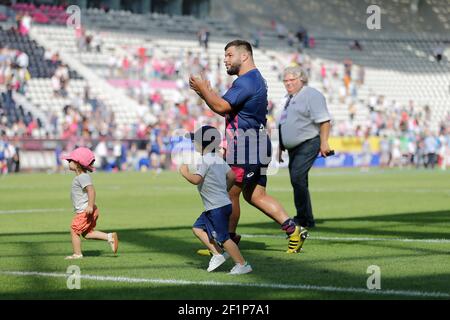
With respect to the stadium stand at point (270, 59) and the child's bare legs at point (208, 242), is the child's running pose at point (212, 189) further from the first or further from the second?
the stadium stand at point (270, 59)

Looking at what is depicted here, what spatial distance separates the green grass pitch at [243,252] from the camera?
834 centimetres

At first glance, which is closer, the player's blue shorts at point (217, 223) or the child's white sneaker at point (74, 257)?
the player's blue shorts at point (217, 223)

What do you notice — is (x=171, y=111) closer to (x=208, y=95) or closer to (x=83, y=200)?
(x=83, y=200)

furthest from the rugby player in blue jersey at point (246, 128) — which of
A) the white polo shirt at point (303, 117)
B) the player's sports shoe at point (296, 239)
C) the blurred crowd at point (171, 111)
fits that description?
the blurred crowd at point (171, 111)

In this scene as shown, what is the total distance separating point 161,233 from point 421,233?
10.6ft

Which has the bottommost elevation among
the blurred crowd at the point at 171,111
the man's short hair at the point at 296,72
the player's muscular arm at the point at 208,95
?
the blurred crowd at the point at 171,111

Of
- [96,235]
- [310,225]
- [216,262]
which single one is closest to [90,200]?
[96,235]

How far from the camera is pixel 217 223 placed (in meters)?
9.77

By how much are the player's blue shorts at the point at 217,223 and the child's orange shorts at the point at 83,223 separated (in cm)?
145

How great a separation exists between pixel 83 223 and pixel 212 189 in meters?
1.73

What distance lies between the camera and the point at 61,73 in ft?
145

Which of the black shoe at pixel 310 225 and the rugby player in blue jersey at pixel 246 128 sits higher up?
the rugby player in blue jersey at pixel 246 128

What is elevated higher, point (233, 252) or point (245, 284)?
point (233, 252)
